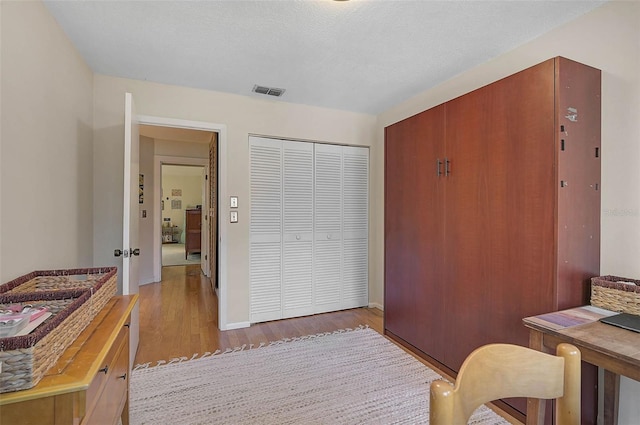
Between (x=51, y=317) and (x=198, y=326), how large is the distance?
2.20 m

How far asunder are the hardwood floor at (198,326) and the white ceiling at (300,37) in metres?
2.38

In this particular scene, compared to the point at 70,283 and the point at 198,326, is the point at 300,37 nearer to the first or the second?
the point at 70,283

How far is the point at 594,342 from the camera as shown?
1.16 meters

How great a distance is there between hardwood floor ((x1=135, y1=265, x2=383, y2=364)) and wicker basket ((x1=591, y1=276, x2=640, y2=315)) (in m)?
1.85

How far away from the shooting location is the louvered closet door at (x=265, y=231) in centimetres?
314

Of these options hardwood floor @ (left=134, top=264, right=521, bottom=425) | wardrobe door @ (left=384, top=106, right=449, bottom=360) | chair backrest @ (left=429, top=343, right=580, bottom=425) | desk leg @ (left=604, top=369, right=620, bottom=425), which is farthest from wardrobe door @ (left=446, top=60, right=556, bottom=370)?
chair backrest @ (left=429, top=343, right=580, bottom=425)

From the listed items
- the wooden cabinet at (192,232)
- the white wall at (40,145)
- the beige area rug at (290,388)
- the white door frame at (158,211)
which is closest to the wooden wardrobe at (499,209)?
the beige area rug at (290,388)

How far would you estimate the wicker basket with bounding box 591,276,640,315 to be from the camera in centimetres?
142

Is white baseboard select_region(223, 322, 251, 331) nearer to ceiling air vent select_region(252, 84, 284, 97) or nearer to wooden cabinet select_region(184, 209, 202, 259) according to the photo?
ceiling air vent select_region(252, 84, 284, 97)

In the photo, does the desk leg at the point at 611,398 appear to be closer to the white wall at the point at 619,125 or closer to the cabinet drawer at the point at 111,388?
the white wall at the point at 619,125

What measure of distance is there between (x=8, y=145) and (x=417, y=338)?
2849mm

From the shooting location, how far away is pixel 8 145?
1.35 metres

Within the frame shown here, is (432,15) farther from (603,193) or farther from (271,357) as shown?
(271,357)

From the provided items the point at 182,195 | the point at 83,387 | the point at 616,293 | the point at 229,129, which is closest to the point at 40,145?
the point at 83,387
